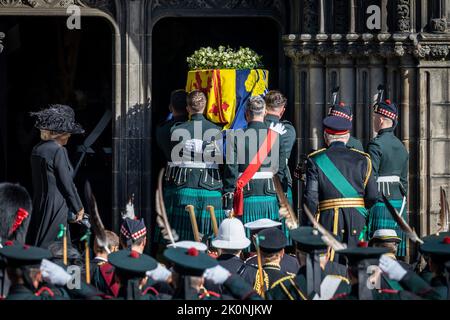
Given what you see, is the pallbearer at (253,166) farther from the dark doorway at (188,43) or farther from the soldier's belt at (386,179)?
the dark doorway at (188,43)

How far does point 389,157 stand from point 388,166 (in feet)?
0.39

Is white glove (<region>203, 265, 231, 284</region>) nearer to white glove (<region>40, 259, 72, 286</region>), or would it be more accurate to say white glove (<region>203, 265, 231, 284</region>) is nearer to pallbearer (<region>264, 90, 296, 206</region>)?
white glove (<region>40, 259, 72, 286</region>)

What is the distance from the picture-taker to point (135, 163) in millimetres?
18062

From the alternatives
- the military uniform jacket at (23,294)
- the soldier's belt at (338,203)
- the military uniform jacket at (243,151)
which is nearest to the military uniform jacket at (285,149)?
the military uniform jacket at (243,151)

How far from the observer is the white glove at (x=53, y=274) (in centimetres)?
1157

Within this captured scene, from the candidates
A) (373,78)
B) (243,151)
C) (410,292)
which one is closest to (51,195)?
(243,151)

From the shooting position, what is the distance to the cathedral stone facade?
1717 centimetres

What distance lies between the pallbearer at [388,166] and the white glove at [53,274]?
16.8 feet

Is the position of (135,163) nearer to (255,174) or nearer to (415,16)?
(255,174)

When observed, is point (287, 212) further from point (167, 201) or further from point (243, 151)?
point (167, 201)

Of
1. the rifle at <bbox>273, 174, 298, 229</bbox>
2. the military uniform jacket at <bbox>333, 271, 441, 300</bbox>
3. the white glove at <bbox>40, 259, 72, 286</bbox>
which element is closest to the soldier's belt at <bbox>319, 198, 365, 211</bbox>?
the rifle at <bbox>273, 174, 298, 229</bbox>

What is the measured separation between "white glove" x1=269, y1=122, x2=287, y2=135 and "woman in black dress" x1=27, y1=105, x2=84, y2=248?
2.09 meters
